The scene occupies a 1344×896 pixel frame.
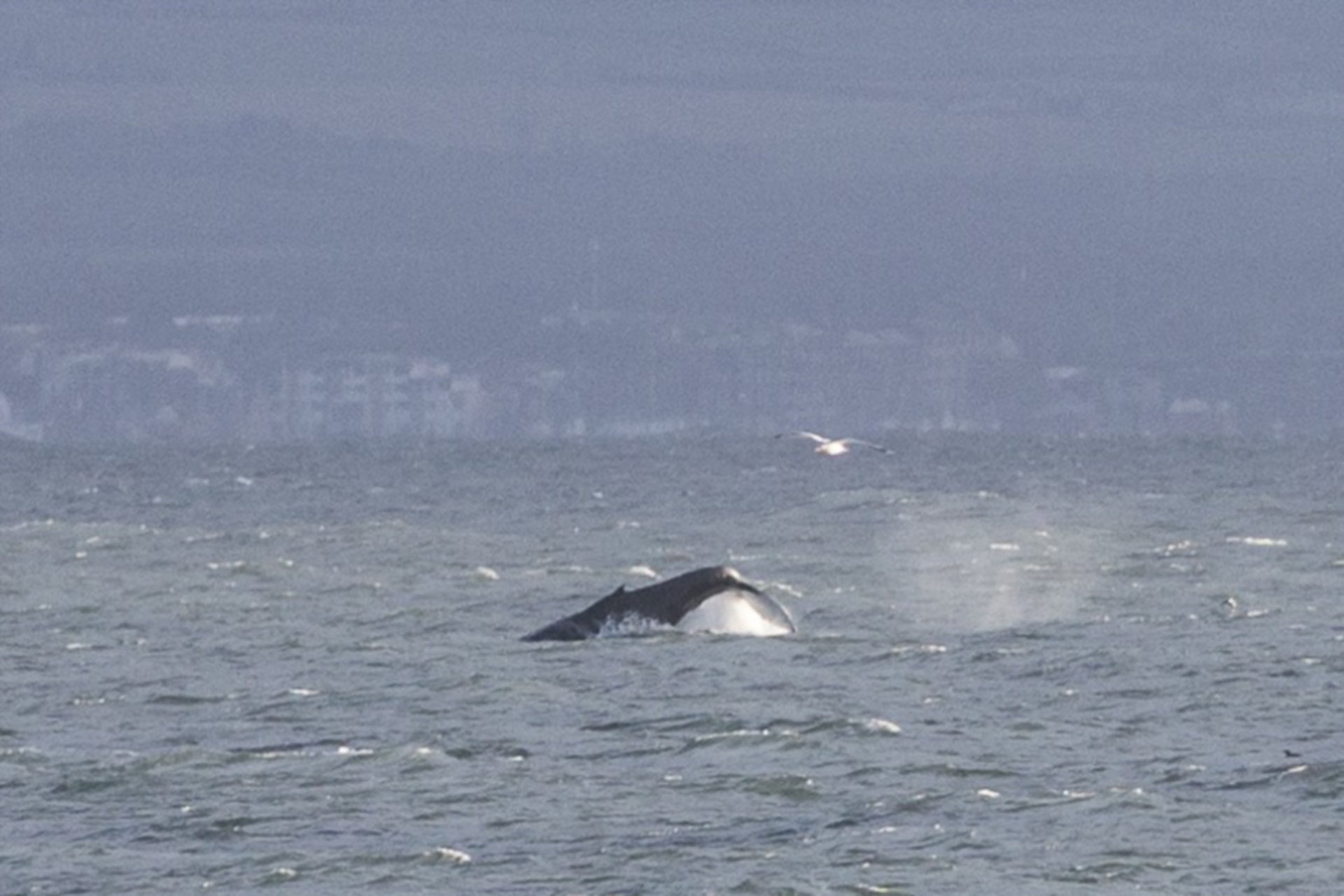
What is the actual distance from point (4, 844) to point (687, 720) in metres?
8.02

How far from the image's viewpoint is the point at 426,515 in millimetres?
90188

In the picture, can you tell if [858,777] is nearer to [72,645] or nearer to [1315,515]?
[72,645]

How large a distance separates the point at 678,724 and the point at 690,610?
9.24 metres

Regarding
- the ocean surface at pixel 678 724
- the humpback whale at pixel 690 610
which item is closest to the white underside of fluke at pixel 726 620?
the humpback whale at pixel 690 610

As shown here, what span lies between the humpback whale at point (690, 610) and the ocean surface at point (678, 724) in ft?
2.88

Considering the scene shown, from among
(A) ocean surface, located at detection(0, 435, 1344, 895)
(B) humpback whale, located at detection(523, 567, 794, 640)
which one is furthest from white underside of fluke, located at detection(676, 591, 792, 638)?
(A) ocean surface, located at detection(0, 435, 1344, 895)

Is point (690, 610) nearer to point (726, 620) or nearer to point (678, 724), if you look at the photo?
point (726, 620)

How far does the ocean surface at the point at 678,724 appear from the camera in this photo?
1978 cm

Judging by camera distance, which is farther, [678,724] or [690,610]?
[690,610]

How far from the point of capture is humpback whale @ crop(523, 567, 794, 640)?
118 ft

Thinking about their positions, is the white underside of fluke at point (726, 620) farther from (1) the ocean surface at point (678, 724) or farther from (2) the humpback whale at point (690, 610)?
(1) the ocean surface at point (678, 724)

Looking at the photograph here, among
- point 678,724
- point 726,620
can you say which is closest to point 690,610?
point 726,620

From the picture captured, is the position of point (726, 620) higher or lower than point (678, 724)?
higher

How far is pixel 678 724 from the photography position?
1051 inches
